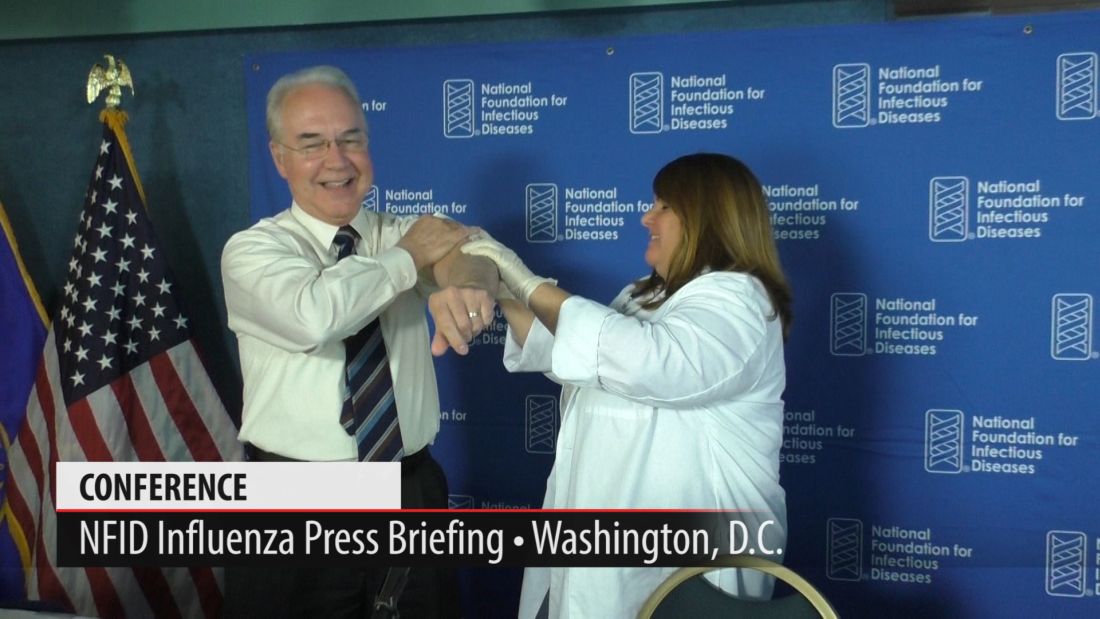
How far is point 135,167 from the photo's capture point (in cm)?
259

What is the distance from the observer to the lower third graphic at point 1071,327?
2152 mm

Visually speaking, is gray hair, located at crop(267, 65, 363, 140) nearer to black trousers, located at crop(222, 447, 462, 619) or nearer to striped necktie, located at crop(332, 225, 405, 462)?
striped necktie, located at crop(332, 225, 405, 462)

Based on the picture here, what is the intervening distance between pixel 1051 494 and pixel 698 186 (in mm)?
1320

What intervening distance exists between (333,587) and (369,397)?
375 millimetres

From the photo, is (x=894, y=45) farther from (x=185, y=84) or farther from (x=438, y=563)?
(x=185, y=84)

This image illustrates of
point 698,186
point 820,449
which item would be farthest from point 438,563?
point 820,449

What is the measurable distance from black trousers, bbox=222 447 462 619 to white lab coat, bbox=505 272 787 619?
26 centimetres

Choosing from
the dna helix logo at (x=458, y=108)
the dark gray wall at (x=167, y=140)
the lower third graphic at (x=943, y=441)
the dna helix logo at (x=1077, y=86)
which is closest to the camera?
the dna helix logo at (x=1077, y=86)

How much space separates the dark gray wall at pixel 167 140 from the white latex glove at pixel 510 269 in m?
1.10

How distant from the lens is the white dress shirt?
1.49 m

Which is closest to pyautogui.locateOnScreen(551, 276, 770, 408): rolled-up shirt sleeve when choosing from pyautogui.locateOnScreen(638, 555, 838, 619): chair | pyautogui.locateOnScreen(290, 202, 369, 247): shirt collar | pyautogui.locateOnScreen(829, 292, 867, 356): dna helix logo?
pyautogui.locateOnScreen(638, 555, 838, 619): chair

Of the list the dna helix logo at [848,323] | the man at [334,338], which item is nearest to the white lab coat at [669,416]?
the man at [334,338]

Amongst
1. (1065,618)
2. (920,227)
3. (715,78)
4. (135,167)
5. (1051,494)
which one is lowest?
(1065,618)

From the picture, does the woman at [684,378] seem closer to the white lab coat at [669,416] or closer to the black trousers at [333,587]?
the white lab coat at [669,416]
